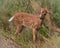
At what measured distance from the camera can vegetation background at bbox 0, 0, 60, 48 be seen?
10.6 metres

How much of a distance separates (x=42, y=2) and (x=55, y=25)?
96 cm

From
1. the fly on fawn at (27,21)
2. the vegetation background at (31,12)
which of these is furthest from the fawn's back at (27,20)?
the vegetation background at (31,12)

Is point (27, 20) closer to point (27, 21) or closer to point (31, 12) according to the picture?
point (27, 21)

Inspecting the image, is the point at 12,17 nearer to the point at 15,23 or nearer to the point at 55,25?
the point at 15,23

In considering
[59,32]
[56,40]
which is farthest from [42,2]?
[56,40]

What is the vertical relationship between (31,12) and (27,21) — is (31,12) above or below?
above

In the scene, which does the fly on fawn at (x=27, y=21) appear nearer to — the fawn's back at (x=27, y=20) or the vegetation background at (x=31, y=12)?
the fawn's back at (x=27, y=20)

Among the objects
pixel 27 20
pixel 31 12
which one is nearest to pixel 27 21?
pixel 27 20

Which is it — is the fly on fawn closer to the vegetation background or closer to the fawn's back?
the fawn's back

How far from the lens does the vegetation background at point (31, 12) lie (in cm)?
1060

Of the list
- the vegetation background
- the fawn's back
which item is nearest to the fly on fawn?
the fawn's back

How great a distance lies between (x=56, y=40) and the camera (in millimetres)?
9977

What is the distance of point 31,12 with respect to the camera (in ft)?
38.2

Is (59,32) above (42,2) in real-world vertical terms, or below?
below
